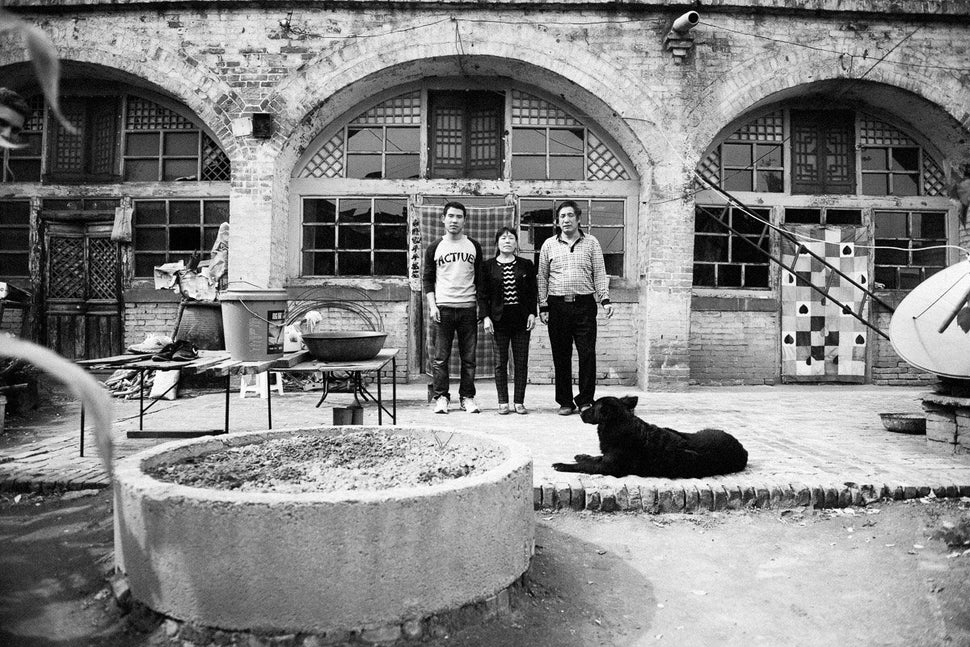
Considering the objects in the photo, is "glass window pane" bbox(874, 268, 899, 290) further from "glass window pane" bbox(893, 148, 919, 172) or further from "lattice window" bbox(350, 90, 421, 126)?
"lattice window" bbox(350, 90, 421, 126)

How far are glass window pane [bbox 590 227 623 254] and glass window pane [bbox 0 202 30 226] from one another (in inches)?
314

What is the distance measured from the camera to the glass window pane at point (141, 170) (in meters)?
8.90

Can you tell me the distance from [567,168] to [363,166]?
9.34 ft

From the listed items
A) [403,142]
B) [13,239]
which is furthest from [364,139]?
[13,239]

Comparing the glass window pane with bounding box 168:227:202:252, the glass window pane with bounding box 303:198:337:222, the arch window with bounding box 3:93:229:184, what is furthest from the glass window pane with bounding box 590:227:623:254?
the glass window pane with bounding box 168:227:202:252

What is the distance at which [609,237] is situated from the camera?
8719mm

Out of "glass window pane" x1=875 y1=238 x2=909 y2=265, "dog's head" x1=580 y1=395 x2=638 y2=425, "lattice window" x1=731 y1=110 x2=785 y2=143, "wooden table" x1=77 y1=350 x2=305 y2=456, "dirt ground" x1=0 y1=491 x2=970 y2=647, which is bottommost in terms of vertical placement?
"dirt ground" x1=0 y1=491 x2=970 y2=647

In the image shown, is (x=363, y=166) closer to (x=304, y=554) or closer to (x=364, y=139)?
(x=364, y=139)

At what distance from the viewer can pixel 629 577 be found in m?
2.80

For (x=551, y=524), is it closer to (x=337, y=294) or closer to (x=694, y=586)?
(x=694, y=586)

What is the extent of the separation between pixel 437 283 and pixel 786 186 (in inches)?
229

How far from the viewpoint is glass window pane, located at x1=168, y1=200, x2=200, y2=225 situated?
878 cm

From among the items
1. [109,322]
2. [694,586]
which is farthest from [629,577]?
[109,322]

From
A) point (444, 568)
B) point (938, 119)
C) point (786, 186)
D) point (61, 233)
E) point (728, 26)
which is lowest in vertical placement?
point (444, 568)
